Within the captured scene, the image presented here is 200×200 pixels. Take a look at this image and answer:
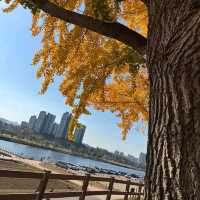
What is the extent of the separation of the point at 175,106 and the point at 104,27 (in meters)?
1.35

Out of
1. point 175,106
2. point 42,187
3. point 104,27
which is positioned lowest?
point 42,187

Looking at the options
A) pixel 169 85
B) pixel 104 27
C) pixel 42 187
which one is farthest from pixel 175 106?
pixel 42 187

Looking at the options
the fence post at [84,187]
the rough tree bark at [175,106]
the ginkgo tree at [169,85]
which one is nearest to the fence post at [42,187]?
the fence post at [84,187]

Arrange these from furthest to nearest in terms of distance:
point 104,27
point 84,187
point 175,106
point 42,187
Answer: point 84,187 < point 42,187 < point 104,27 < point 175,106

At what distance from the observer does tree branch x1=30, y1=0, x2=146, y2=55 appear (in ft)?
10.3

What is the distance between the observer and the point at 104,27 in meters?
3.26

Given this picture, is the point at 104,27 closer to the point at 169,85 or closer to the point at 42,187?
the point at 169,85

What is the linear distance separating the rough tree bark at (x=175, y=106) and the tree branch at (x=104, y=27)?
1.51 ft

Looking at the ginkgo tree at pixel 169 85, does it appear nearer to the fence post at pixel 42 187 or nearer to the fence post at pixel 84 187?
the fence post at pixel 42 187

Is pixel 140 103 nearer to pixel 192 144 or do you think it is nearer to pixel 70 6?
pixel 70 6

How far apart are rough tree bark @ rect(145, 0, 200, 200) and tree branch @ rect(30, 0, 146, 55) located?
1.51ft

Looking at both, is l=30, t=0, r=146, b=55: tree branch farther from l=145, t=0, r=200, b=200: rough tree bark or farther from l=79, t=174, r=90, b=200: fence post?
l=79, t=174, r=90, b=200: fence post

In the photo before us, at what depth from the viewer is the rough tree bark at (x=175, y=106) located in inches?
84.7

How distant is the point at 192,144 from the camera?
2160mm
